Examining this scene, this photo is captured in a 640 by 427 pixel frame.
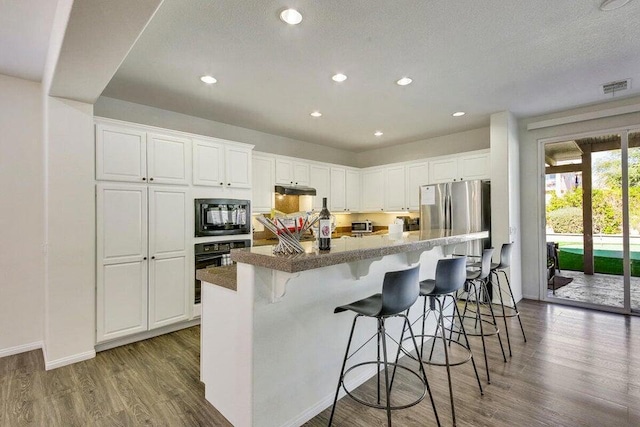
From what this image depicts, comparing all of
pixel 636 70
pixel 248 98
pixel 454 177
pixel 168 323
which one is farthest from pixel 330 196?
pixel 636 70

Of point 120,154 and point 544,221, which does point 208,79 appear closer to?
point 120,154

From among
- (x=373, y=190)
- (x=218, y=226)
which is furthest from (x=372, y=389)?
(x=373, y=190)

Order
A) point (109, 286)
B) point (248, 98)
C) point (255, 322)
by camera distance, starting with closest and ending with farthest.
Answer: point (255, 322), point (109, 286), point (248, 98)

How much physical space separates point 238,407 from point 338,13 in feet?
8.67

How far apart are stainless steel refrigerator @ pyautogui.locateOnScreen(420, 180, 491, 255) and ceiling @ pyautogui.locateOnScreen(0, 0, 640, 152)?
43.8 inches

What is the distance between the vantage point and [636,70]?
3.07m

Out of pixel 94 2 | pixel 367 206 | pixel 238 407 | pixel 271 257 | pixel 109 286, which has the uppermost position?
pixel 94 2

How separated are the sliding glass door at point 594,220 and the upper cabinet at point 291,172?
3712mm

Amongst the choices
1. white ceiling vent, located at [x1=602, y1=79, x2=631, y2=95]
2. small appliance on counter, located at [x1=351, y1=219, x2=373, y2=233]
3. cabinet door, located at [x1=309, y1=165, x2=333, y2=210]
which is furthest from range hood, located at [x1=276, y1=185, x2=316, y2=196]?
white ceiling vent, located at [x1=602, y1=79, x2=631, y2=95]

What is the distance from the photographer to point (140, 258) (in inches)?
127

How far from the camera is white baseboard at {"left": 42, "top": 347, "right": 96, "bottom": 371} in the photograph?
2.67 metres

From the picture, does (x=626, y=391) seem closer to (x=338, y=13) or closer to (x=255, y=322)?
(x=255, y=322)

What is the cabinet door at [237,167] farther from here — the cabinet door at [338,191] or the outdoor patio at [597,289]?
the outdoor patio at [597,289]

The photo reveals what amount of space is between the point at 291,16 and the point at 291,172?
303 cm
